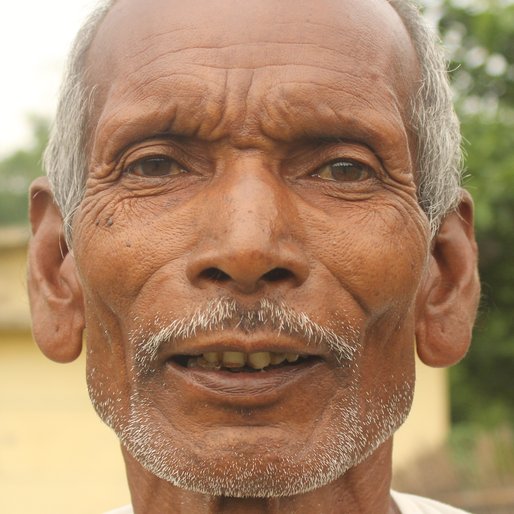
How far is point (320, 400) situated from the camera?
2.60 metres

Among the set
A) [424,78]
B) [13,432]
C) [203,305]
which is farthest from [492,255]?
[203,305]

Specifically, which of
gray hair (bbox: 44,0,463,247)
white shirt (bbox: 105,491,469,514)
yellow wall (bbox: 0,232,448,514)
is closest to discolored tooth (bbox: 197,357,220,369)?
gray hair (bbox: 44,0,463,247)

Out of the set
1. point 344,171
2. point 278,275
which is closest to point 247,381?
point 278,275

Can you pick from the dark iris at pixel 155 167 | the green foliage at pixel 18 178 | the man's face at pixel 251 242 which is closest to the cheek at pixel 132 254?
the man's face at pixel 251 242

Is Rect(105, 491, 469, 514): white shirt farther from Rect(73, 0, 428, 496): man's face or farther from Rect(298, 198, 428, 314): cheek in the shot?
Rect(298, 198, 428, 314): cheek

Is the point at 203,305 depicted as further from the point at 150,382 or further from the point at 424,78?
the point at 424,78

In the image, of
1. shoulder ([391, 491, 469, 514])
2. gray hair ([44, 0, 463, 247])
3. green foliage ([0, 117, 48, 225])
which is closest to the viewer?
gray hair ([44, 0, 463, 247])

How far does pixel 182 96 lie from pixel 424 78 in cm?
88

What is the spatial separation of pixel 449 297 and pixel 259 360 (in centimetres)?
88

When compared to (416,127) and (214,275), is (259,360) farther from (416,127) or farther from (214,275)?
(416,127)

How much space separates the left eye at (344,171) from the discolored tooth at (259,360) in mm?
558

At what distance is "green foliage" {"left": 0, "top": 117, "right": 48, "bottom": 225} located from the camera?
38062 mm

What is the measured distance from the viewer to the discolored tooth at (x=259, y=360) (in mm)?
2576

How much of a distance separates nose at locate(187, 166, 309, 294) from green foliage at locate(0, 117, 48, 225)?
35.2 meters
